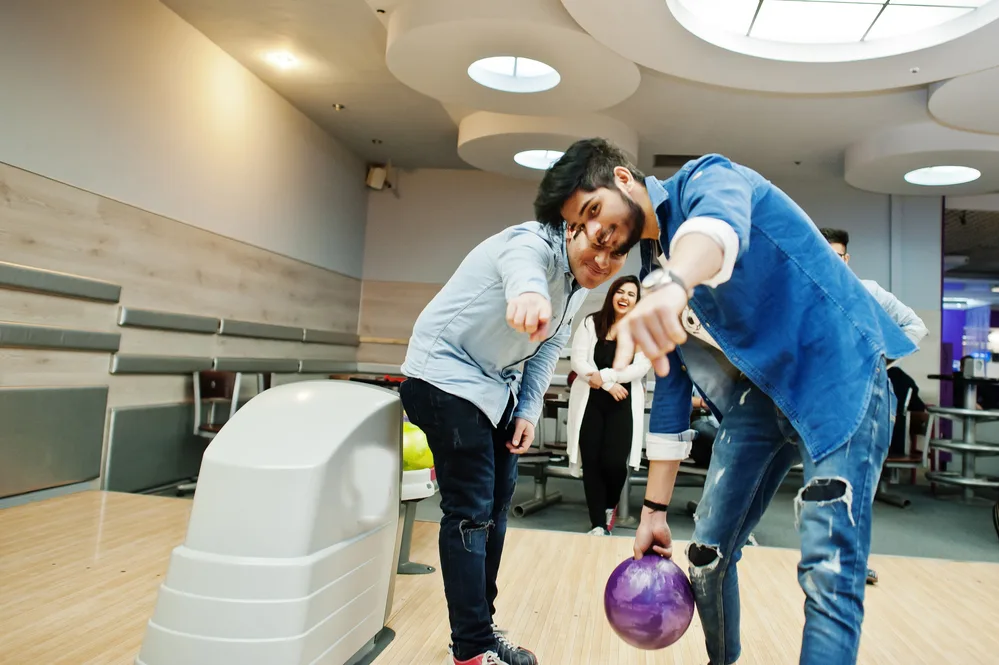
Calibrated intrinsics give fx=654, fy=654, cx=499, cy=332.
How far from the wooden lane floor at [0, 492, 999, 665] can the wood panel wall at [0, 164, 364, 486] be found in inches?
43.7

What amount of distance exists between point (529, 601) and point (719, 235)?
1808 mm

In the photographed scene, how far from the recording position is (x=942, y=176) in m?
6.55

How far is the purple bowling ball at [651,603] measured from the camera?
140 cm

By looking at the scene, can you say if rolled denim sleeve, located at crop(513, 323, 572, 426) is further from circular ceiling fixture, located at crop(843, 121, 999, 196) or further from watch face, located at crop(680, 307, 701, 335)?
circular ceiling fixture, located at crop(843, 121, 999, 196)

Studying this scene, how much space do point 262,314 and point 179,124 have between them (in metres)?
1.87

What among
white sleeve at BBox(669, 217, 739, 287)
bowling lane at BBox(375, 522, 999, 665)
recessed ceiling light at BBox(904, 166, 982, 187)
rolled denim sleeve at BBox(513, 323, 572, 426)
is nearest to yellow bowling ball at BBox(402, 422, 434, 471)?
bowling lane at BBox(375, 522, 999, 665)

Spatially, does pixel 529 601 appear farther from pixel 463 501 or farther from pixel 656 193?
pixel 656 193

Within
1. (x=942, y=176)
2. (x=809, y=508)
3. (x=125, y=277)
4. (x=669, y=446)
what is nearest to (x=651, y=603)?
(x=669, y=446)

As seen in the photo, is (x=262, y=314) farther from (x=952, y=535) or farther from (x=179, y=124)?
(x=952, y=535)

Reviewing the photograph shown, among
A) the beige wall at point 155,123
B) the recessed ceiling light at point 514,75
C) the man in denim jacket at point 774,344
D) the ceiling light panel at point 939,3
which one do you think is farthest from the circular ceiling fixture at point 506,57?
the man in denim jacket at point 774,344

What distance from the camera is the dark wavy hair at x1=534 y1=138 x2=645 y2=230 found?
1.30 meters

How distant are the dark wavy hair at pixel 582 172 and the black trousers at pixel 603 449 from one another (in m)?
2.57

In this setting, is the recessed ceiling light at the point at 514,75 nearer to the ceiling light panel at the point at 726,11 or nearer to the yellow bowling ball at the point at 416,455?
the ceiling light panel at the point at 726,11

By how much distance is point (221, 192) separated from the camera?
5.30 meters
